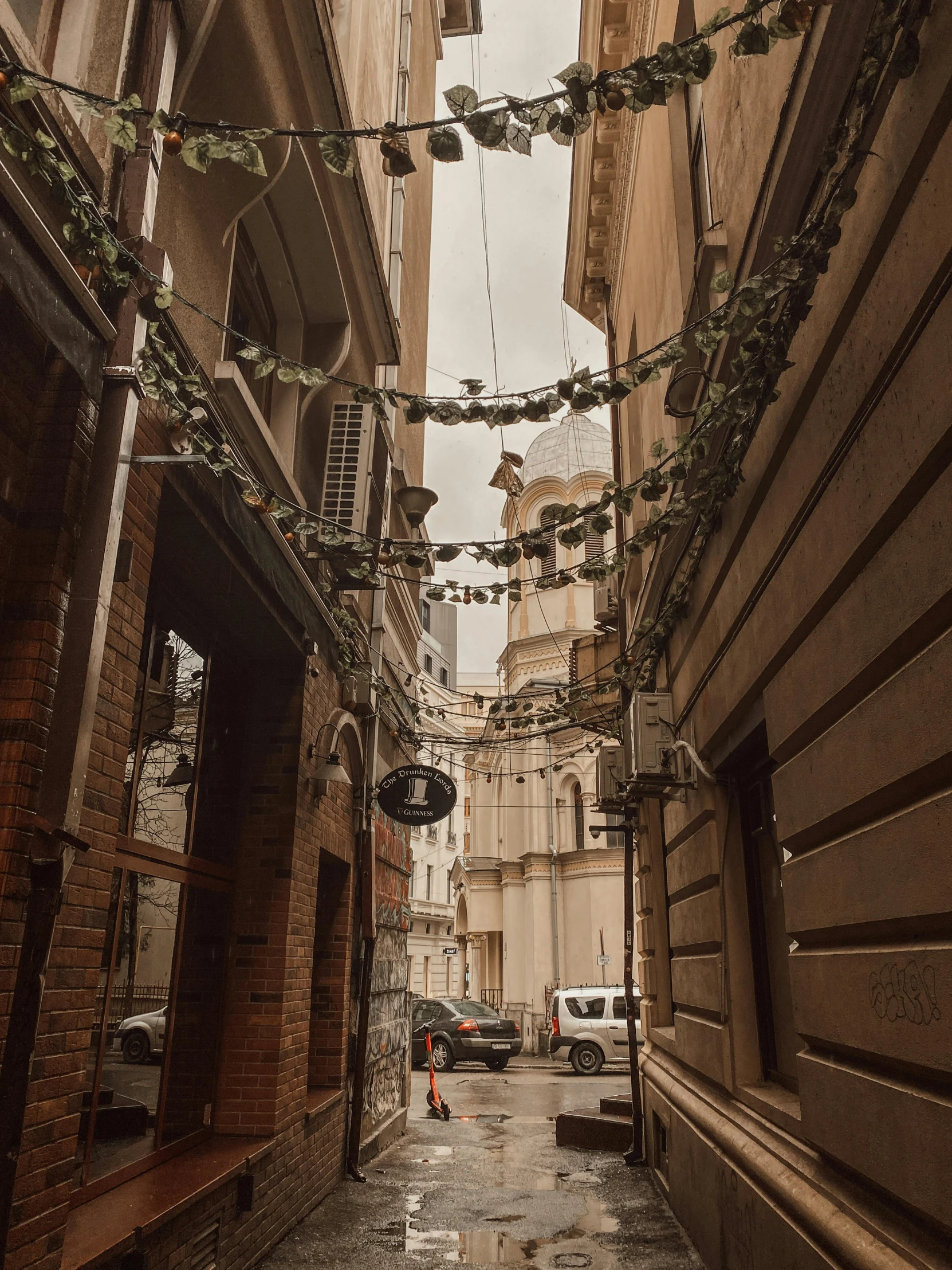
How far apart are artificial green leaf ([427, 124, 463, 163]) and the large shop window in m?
3.57

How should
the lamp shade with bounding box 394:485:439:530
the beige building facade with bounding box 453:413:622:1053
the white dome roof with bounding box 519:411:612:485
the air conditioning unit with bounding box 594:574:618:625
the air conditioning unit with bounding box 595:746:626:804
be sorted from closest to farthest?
the air conditioning unit with bounding box 595:746:626:804 < the lamp shade with bounding box 394:485:439:530 < the air conditioning unit with bounding box 594:574:618:625 < the beige building facade with bounding box 453:413:622:1053 < the white dome roof with bounding box 519:411:612:485

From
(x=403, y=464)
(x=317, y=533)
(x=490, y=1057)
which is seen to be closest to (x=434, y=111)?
(x=403, y=464)

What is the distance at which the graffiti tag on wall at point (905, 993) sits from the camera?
2840 mm

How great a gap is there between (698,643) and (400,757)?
7.23 metres

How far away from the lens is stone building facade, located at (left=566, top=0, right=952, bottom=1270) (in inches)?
113

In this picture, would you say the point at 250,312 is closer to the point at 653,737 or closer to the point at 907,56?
the point at 653,737

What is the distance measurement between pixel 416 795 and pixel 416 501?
13.2 feet

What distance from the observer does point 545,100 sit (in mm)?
3248

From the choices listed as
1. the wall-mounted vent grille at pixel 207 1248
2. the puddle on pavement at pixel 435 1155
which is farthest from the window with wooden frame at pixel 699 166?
the puddle on pavement at pixel 435 1155

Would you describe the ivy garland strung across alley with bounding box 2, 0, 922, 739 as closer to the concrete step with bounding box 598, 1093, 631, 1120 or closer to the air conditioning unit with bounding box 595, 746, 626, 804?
the air conditioning unit with bounding box 595, 746, 626, 804

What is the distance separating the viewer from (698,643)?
6.82 meters

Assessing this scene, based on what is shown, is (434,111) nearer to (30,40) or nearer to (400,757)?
(400,757)

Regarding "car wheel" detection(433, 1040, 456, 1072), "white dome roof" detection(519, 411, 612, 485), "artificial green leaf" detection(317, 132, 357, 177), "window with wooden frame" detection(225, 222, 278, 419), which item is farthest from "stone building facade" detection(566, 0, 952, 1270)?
"white dome roof" detection(519, 411, 612, 485)

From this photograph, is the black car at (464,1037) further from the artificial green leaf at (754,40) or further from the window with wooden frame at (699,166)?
the artificial green leaf at (754,40)
